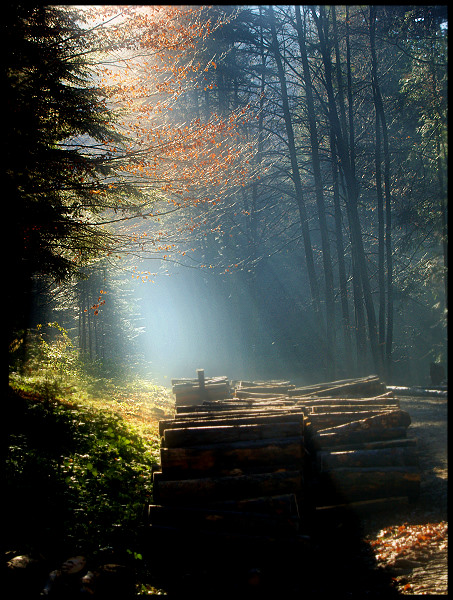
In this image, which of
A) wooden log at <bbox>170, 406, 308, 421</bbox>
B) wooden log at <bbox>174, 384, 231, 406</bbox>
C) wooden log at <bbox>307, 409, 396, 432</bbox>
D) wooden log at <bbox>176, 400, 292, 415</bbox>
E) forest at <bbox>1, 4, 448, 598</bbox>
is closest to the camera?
forest at <bbox>1, 4, 448, 598</bbox>

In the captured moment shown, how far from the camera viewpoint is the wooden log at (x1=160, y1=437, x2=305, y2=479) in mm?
6820

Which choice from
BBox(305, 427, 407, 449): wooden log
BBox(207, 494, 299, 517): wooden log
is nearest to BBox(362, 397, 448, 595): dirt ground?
BBox(305, 427, 407, 449): wooden log

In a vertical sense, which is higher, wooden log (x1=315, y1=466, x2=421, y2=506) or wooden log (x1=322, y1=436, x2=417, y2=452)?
wooden log (x1=322, y1=436, x2=417, y2=452)

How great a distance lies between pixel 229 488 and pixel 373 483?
6.91ft

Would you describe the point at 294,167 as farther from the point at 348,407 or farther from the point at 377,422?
the point at 377,422

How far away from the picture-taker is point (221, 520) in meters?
6.23

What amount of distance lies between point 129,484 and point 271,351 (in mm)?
23196

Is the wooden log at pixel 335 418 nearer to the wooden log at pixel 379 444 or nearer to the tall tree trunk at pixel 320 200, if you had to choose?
the wooden log at pixel 379 444

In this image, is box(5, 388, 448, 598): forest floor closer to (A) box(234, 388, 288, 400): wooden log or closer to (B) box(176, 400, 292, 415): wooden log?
(B) box(176, 400, 292, 415): wooden log

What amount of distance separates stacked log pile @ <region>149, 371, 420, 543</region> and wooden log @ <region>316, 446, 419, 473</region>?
0.5 inches

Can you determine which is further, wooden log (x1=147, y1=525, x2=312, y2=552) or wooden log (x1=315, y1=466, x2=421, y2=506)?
wooden log (x1=315, y1=466, x2=421, y2=506)

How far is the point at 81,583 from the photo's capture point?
5.12m

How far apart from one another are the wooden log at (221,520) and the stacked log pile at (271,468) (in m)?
0.01

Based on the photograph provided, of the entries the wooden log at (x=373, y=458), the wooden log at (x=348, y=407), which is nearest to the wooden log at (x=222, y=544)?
the wooden log at (x=373, y=458)
